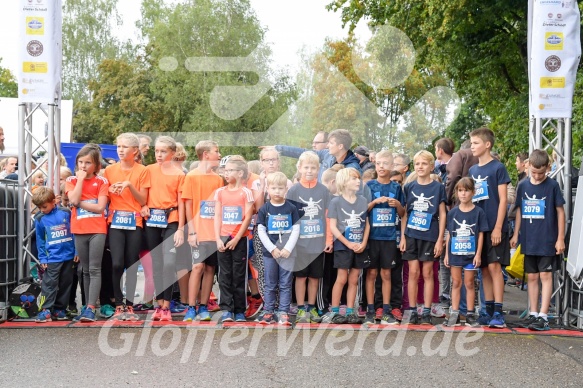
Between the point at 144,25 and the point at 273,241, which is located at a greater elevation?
the point at 144,25

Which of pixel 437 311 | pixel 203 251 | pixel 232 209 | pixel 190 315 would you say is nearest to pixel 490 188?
pixel 437 311

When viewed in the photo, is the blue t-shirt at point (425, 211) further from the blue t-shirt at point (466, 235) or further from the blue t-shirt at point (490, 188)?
the blue t-shirt at point (490, 188)

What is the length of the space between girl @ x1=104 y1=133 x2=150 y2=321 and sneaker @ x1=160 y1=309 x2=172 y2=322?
27 centimetres

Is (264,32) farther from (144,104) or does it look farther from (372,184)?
(372,184)

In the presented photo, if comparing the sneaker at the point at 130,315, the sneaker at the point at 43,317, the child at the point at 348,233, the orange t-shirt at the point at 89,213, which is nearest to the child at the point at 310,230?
the child at the point at 348,233

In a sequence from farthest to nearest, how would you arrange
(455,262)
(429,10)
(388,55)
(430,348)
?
(388,55) → (429,10) → (455,262) → (430,348)

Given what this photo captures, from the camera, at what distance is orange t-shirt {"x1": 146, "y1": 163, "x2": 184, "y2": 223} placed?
27.8ft

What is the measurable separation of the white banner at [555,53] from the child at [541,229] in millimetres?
792

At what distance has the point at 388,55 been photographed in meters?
37.5

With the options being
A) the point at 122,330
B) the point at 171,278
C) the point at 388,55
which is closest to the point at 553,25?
the point at 171,278

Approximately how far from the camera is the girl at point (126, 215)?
27.2 feet

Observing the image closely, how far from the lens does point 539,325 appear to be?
7.96 m

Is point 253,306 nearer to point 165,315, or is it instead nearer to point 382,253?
point 165,315

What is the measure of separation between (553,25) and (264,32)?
40.6 metres
